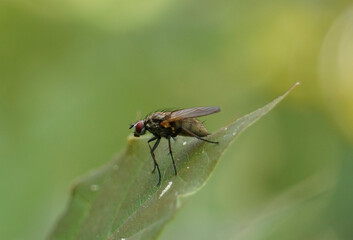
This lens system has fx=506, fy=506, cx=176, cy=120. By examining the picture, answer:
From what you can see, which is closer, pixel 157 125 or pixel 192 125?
pixel 192 125

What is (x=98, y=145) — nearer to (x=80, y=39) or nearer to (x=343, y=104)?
(x=80, y=39)

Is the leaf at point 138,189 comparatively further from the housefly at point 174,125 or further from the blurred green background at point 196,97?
the blurred green background at point 196,97

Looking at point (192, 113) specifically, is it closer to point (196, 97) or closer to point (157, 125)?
point (157, 125)

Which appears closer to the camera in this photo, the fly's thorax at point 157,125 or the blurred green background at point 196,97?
the fly's thorax at point 157,125

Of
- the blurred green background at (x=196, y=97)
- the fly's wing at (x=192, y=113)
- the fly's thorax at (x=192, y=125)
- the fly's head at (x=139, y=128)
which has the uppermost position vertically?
the fly's wing at (x=192, y=113)

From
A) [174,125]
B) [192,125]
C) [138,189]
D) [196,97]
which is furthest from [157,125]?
[196,97]

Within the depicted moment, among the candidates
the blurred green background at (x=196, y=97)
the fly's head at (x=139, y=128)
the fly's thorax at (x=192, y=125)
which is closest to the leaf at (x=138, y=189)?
the fly's thorax at (x=192, y=125)
